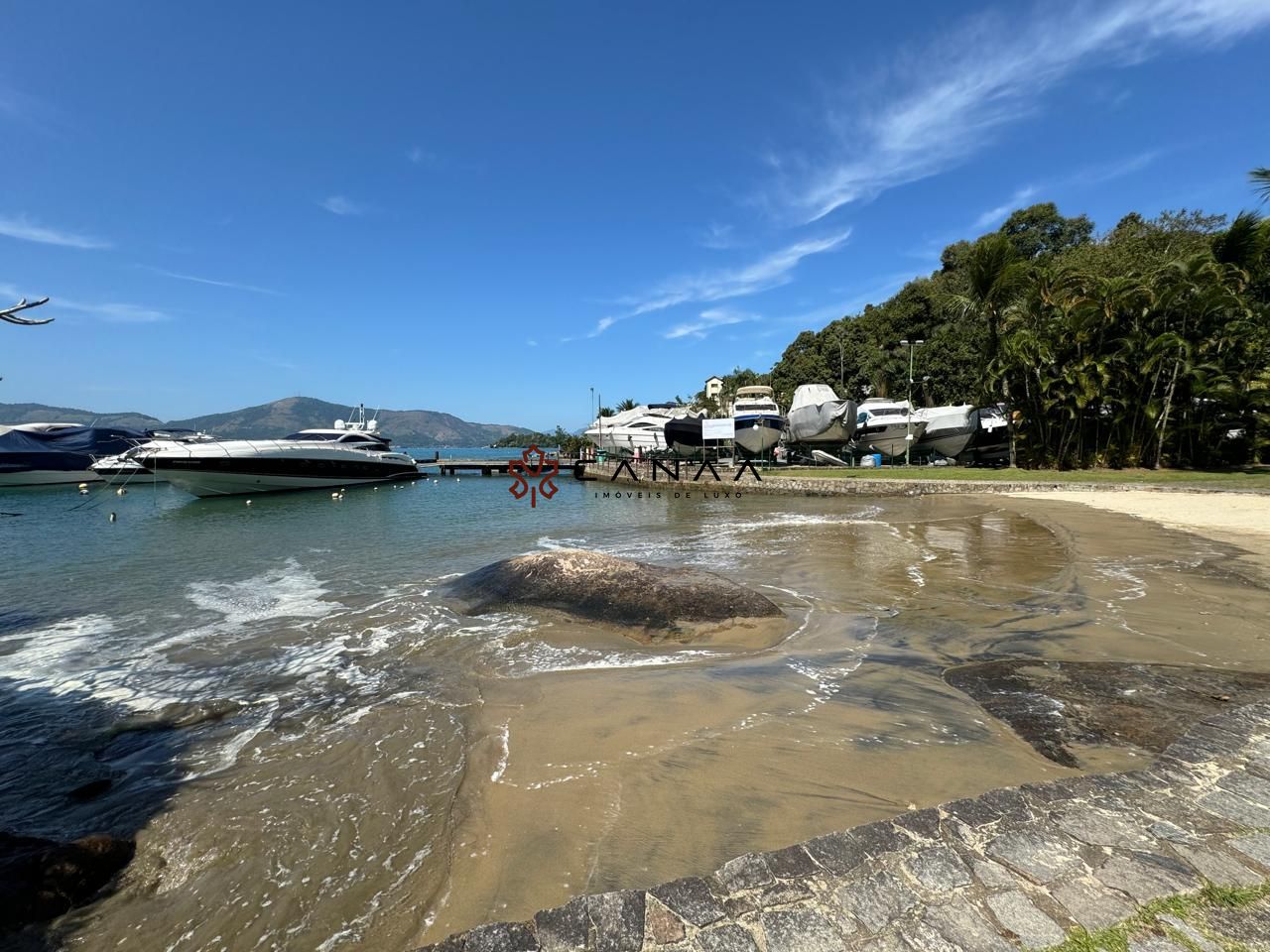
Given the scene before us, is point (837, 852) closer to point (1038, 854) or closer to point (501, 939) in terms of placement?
point (1038, 854)

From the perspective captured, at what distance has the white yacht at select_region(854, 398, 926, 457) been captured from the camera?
3475 cm

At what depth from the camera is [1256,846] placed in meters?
2.73

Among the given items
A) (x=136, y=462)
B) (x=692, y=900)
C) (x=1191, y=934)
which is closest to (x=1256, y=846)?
(x=1191, y=934)

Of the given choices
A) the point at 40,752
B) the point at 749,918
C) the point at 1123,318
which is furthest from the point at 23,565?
the point at 1123,318

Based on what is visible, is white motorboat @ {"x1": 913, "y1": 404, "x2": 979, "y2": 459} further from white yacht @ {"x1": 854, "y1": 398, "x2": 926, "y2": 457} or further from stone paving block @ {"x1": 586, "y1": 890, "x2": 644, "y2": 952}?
stone paving block @ {"x1": 586, "y1": 890, "x2": 644, "y2": 952}

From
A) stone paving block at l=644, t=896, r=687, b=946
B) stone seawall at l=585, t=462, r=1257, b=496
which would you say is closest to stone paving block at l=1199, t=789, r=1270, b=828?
stone paving block at l=644, t=896, r=687, b=946

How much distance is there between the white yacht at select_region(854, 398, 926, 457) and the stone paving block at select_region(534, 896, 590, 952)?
1427 inches

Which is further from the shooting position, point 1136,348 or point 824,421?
point 824,421

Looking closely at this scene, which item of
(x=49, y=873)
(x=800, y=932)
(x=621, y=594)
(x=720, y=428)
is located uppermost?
(x=720, y=428)

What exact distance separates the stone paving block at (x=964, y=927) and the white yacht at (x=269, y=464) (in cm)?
3781

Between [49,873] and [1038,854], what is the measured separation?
552cm

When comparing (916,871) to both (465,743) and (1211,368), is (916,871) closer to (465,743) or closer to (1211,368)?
(465,743)

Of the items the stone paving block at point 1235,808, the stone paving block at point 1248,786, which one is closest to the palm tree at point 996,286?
the stone paving block at point 1248,786

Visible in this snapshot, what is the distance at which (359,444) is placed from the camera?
44062 millimetres
